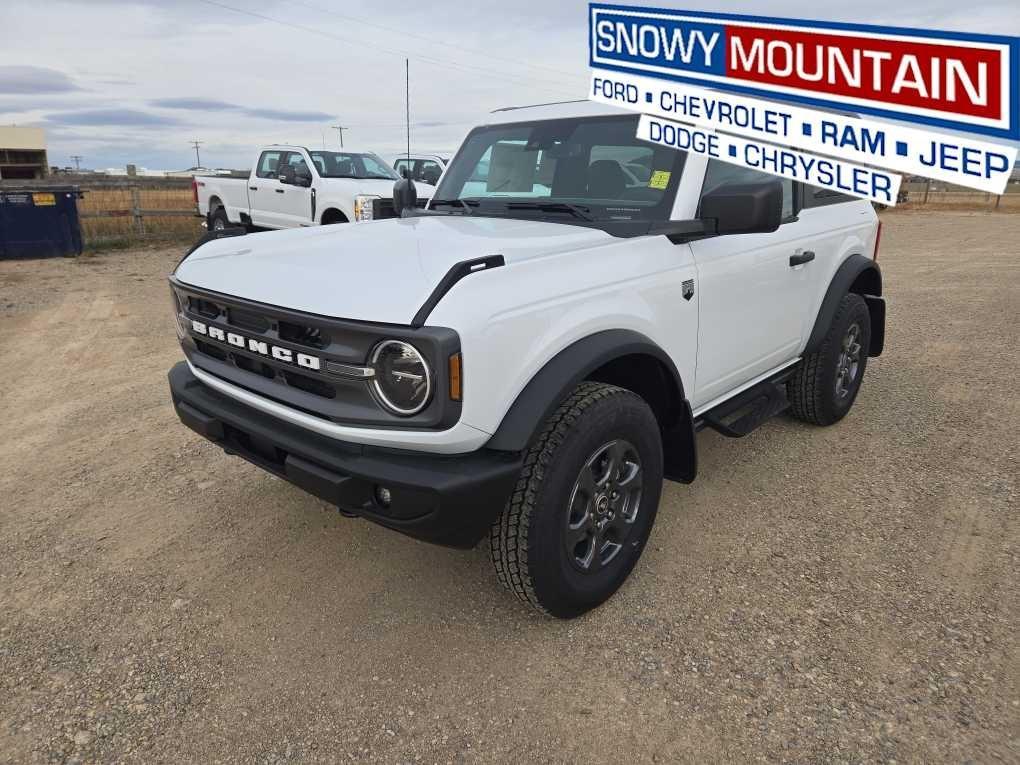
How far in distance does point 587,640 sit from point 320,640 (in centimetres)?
98

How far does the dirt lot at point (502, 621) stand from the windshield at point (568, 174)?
1.52 m

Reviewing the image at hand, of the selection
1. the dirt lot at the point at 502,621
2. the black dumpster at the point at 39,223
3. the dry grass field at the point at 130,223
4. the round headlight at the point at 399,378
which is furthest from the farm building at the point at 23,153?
the round headlight at the point at 399,378

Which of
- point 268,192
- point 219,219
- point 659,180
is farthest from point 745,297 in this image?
point 219,219

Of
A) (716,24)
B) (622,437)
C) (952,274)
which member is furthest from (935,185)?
(622,437)

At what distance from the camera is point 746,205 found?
2656 mm

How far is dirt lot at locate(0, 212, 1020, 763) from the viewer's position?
2.16 meters

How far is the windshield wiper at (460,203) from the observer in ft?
11.6

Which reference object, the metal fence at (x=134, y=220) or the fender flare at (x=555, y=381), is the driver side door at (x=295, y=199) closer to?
the metal fence at (x=134, y=220)

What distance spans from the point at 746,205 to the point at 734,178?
0.79 metres

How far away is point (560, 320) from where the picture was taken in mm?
2373

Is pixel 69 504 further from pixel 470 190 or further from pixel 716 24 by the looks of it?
pixel 716 24

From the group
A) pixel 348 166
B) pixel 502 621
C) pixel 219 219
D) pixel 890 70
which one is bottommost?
pixel 502 621

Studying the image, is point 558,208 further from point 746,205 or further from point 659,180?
point 746,205

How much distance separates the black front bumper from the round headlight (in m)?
0.16
